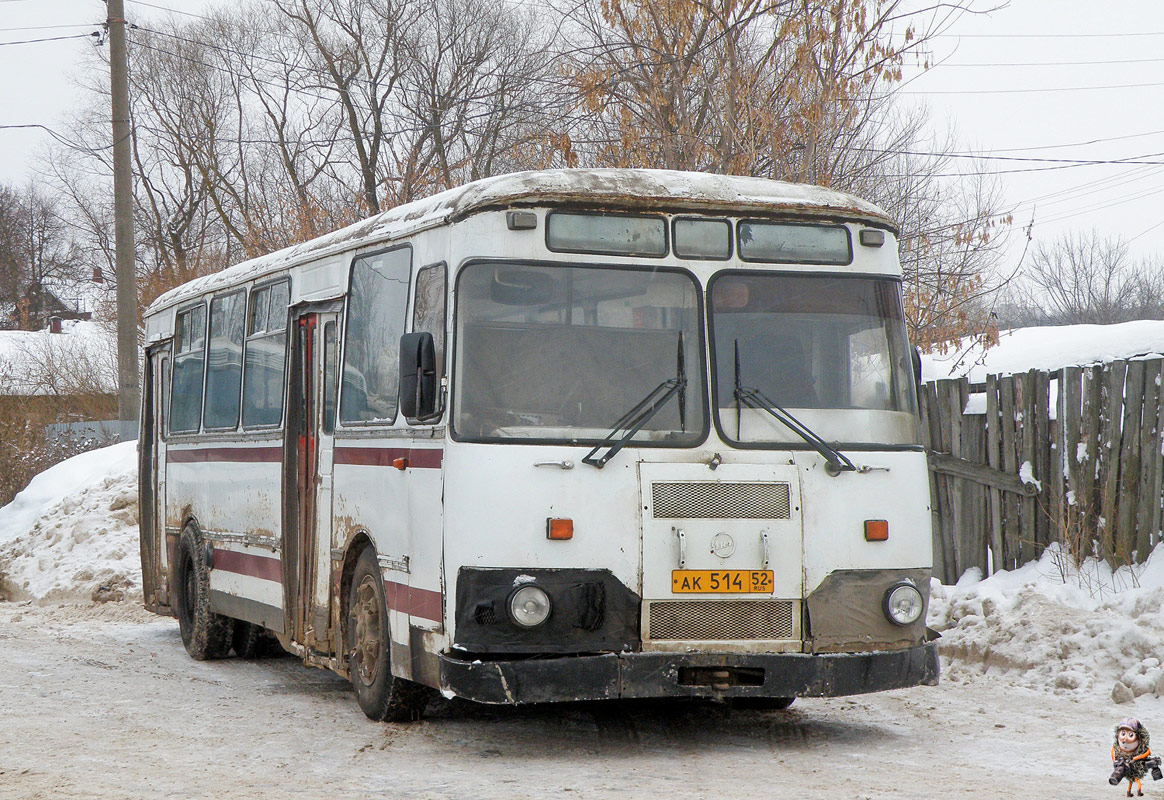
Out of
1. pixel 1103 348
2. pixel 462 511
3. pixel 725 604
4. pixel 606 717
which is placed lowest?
pixel 606 717

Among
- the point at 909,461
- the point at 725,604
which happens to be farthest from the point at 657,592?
the point at 909,461

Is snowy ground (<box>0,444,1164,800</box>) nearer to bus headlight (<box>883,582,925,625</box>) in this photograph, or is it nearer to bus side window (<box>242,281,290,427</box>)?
bus headlight (<box>883,582,925,625</box>)

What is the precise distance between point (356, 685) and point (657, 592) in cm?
238

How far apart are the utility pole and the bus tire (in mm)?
9851

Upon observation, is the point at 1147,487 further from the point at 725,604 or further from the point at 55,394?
the point at 55,394

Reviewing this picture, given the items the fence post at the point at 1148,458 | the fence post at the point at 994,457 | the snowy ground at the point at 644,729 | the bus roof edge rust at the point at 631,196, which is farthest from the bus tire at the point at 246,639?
the fence post at the point at 1148,458

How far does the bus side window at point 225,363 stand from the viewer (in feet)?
37.1

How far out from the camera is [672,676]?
286 inches

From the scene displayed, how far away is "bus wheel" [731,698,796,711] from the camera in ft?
30.0

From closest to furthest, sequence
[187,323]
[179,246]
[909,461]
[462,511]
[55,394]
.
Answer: [462,511] → [909,461] → [187,323] → [55,394] → [179,246]

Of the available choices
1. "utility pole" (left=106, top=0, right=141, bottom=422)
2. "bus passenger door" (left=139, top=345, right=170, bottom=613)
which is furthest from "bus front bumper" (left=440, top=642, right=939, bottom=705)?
"utility pole" (left=106, top=0, right=141, bottom=422)

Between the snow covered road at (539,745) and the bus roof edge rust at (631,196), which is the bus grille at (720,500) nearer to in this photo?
the snow covered road at (539,745)

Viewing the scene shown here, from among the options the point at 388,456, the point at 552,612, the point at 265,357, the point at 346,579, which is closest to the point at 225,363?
the point at 265,357

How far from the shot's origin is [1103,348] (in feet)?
38.5
